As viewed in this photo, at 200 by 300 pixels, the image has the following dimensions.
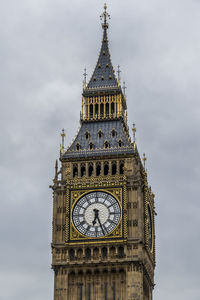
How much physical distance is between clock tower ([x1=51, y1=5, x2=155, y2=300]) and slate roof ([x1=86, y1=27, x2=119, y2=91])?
11.6 ft

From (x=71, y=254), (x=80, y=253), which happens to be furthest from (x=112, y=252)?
(x=71, y=254)

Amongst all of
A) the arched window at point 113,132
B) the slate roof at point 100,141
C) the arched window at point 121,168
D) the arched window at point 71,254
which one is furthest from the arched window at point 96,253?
the arched window at point 113,132

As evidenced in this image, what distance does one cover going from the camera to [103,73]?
8069cm

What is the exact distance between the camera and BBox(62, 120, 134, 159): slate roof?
7469cm

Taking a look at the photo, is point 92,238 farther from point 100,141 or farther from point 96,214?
point 100,141

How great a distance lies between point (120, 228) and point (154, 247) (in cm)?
654

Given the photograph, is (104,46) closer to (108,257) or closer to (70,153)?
(70,153)

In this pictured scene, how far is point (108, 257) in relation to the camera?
70.3 metres

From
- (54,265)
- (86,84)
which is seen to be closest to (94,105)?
(86,84)

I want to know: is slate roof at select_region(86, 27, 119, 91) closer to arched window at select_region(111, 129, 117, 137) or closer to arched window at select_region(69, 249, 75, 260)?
arched window at select_region(111, 129, 117, 137)

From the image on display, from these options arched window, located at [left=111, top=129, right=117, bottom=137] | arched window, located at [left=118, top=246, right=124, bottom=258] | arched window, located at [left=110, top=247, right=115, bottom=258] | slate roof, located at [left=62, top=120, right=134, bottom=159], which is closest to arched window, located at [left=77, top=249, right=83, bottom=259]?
arched window, located at [left=110, top=247, right=115, bottom=258]

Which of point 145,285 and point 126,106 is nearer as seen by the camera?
point 145,285

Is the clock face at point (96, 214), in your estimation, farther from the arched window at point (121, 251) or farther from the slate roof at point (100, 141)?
the slate roof at point (100, 141)

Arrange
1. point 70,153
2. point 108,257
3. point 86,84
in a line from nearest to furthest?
point 108,257 < point 70,153 < point 86,84
